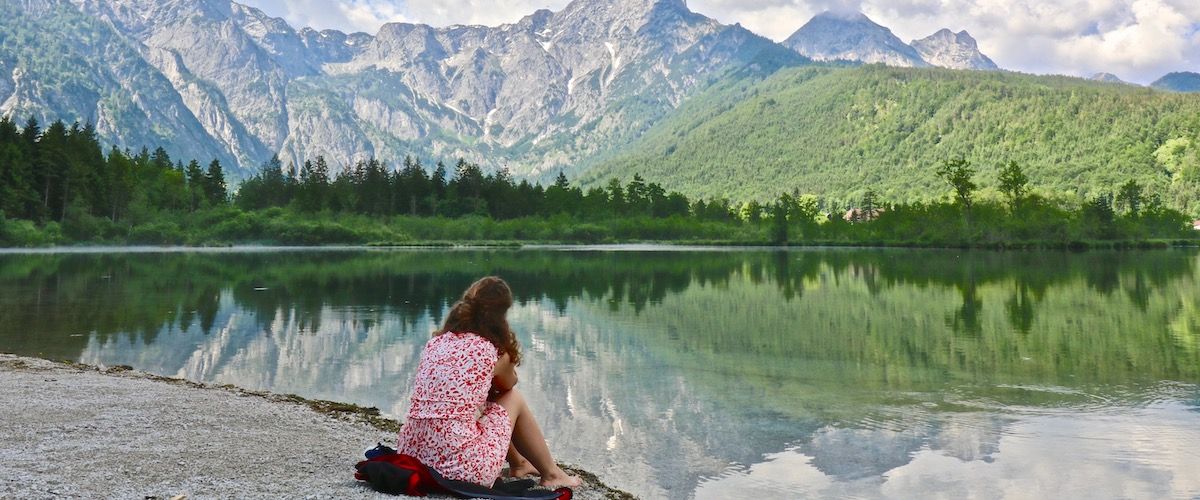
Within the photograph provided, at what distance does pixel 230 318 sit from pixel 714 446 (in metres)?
18.2

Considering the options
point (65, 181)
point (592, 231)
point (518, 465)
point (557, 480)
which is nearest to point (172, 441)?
point (518, 465)

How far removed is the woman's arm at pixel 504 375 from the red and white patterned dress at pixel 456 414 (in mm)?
170

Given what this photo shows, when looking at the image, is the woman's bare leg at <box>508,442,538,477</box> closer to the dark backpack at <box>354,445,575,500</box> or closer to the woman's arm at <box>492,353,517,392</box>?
the woman's arm at <box>492,353,517,392</box>

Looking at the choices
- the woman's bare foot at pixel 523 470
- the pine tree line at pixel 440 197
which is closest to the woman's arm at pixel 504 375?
the woman's bare foot at pixel 523 470

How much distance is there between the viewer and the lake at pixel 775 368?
9336 mm

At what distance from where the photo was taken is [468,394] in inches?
268

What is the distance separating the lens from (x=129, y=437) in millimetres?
8594

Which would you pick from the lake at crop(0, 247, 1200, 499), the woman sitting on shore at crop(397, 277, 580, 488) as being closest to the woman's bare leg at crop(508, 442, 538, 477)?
the woman sitting on shore at crop(397, 277, 580, 488)

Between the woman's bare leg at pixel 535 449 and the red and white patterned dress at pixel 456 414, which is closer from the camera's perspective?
the red and white patterned dress at pixel 456 414

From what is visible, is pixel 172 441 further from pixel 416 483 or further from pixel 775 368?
pixel 775 368

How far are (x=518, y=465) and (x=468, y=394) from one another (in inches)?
51.4

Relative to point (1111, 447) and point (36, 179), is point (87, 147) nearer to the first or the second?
point (36, 179)

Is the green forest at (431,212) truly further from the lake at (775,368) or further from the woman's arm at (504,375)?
the woman's arm at (504,375)

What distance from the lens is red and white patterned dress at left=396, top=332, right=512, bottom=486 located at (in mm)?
6762
